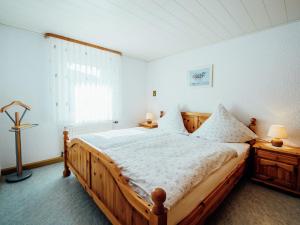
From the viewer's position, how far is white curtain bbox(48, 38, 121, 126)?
286 centimetres

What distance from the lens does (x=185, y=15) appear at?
6.80ft

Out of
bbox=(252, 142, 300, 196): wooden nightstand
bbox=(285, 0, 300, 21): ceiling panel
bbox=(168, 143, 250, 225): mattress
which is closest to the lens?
bbox=(168, 143, 250, 225): mattress

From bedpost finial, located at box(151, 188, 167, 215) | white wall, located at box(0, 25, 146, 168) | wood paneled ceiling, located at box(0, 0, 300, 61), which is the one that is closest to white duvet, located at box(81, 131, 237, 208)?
bedpost finial, located at box(151, 188, 167, 215)

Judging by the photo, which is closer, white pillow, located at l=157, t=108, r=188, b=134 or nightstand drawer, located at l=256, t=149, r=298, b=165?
nightstand drawer, located at l=256, t=149, r=298, b=165

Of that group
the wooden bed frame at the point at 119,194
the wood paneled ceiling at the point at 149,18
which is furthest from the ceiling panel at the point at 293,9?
the wooden bed frame at the point at 119,194

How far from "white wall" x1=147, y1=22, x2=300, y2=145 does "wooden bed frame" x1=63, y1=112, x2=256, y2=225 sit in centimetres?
96

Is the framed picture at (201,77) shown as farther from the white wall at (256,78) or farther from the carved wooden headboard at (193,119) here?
the carved wooden headboard at (193,119)

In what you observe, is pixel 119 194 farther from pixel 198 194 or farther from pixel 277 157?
pixel 277 157

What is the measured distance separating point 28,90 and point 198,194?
123 inches

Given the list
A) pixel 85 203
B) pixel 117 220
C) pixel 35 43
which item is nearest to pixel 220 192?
pixel 117 220

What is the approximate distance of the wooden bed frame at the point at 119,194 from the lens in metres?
0.93

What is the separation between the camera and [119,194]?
49.3 inches

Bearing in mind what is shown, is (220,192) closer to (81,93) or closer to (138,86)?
(81,93)

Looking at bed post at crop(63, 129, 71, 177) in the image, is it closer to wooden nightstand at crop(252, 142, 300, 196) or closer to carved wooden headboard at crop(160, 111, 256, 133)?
carved wooden headboard at crop(160, 111, 256, 133)
